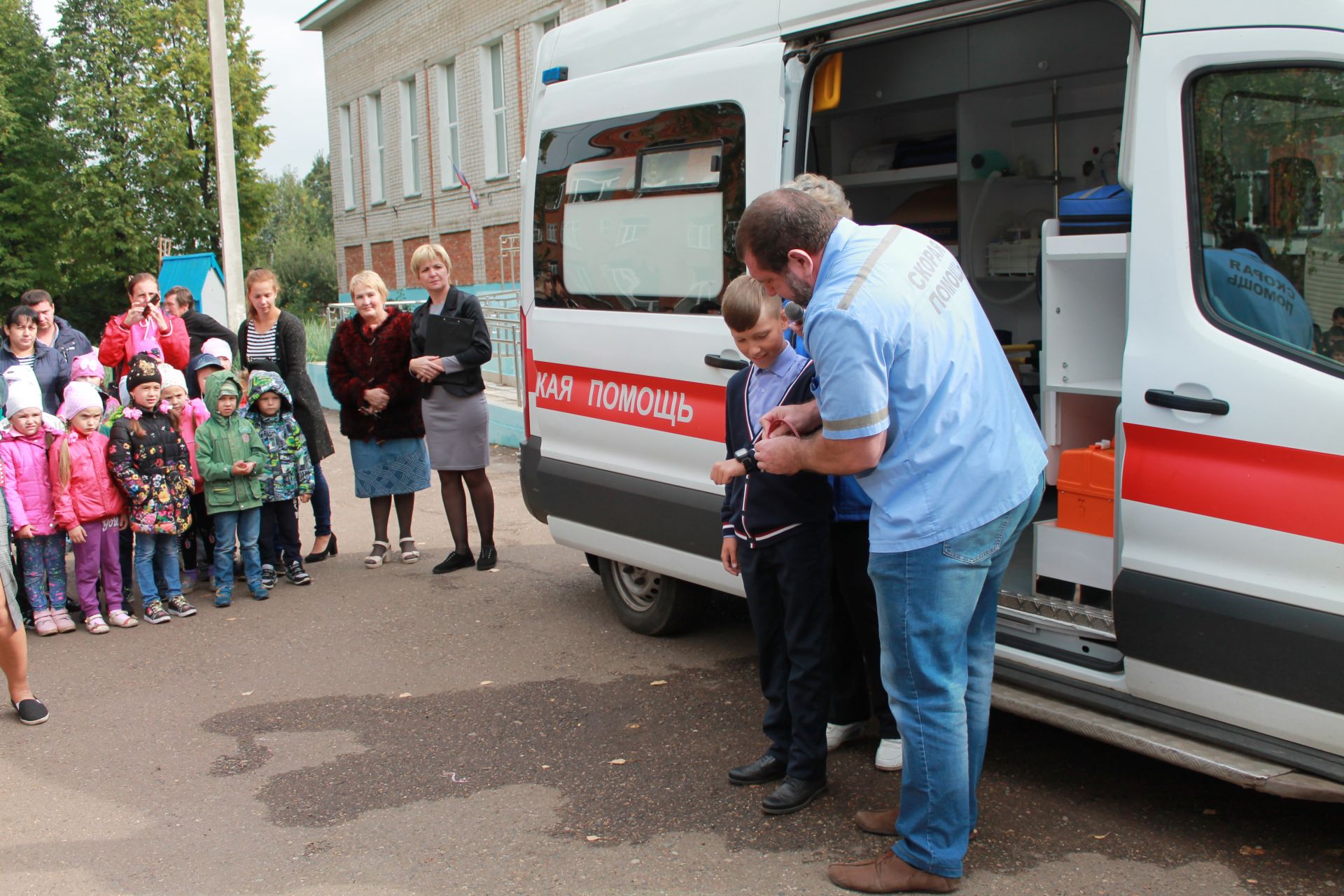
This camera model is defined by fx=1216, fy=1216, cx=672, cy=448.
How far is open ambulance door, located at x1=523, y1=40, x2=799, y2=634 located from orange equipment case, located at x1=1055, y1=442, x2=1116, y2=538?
119 cm

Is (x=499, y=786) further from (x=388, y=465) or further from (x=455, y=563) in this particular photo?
(x=388, y=465)

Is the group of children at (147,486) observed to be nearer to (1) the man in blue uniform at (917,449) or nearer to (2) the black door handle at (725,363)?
(2) the black door handle at (725,363)

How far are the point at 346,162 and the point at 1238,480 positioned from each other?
27.8 metres

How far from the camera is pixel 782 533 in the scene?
12.0 ft

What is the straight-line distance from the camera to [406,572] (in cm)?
723

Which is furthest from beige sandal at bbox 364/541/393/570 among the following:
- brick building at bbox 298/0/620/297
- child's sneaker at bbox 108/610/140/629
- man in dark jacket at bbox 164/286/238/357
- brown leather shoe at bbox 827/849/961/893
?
brick building at bbox 298/0/620/297

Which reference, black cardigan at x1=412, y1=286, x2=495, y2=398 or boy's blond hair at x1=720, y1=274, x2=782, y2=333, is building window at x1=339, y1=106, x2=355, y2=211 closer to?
black cardigan at x1=412, y1=286, x2=495, y2=398

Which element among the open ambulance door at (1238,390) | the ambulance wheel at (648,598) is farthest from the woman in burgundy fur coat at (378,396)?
the open ambulance door at (1238,390)

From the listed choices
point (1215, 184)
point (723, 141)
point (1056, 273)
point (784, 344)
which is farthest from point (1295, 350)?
point (723, 141)

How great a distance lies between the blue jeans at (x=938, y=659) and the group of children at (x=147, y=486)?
14.5 ft

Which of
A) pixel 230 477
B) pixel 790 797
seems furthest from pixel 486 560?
pixel 790 797

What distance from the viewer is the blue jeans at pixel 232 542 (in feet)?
21.8

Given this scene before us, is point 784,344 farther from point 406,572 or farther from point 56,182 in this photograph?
point 56,182

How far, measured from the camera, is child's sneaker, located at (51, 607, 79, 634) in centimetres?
621
